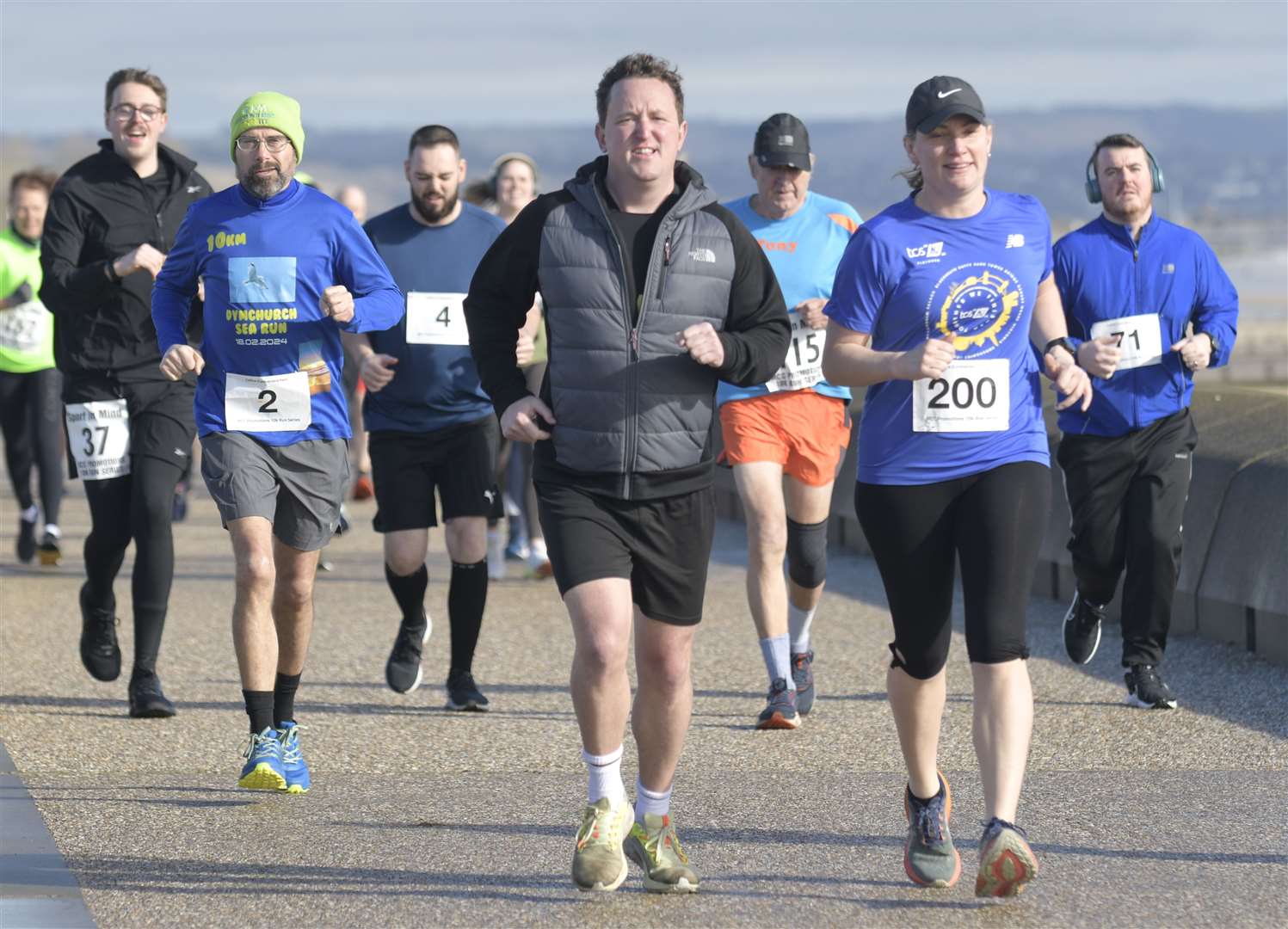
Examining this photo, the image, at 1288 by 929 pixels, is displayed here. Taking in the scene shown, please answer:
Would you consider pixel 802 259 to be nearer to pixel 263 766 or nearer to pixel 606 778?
pixel 263 766

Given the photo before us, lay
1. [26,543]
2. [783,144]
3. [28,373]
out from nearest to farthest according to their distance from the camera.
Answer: [783,144] → [28,373] → [26,543]

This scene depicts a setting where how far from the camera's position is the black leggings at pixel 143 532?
8500 mm

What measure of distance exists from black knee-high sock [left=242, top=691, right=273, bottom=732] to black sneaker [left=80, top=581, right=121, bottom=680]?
2.06m

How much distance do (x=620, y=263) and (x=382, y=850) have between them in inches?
71.1

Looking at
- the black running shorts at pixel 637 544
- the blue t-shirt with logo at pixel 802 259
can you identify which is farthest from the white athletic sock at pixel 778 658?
the black running shorts at pixel 637 544

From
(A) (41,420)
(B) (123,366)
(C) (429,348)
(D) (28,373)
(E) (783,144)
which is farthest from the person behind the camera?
(D) (28,373)

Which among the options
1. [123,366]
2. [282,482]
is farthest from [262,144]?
[123,366]

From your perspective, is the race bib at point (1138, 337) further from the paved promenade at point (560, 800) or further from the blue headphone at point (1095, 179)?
the paved promenade at point (560, 800)

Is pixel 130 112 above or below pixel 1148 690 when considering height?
above

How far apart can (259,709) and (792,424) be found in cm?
248

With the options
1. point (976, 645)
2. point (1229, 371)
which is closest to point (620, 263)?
point (976, 645)

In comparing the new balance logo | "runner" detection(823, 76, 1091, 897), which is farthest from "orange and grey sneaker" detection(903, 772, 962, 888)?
the new balance logo

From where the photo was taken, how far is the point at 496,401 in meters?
5.83

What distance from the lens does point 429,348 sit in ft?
28.0
